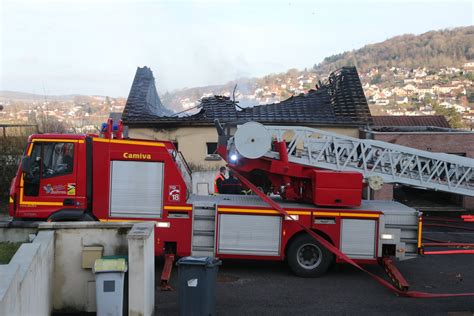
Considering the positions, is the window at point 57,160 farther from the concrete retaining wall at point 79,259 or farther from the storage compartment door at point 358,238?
the storage compartment door at point 358,238

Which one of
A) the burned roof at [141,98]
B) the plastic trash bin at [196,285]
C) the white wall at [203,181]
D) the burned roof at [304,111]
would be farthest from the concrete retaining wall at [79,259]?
the burned roof at [141,98]

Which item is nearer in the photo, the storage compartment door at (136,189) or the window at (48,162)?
the window at (48,162)

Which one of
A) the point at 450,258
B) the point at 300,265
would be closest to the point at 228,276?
the point at 300,265

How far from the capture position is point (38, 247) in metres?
6.89

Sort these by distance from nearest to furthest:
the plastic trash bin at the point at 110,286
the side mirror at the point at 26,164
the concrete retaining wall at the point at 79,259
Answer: the concrete retaining wall at the point at 79,259, the plastic trash bin at the point at 110,286, the side mirror at the point at 26,164

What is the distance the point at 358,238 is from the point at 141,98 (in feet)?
55.5

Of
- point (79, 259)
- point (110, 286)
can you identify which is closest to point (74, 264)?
point (79, 259)

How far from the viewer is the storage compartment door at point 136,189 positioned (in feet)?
33.8

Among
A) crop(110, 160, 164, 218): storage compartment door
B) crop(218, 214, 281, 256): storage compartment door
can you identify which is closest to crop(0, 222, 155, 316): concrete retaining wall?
crop(110, 160, 164, 218): storage compartment door

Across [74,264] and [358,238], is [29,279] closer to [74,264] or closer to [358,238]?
[74,264]

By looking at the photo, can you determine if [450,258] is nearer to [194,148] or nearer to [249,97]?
[194,148]

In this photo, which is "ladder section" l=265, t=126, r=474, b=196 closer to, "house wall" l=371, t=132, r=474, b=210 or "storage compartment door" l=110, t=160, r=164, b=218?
"storage compartment door" l=110, t=160, r=164, b=218

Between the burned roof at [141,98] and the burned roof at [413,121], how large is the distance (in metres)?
13.8

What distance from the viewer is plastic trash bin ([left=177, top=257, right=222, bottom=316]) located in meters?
7.76
